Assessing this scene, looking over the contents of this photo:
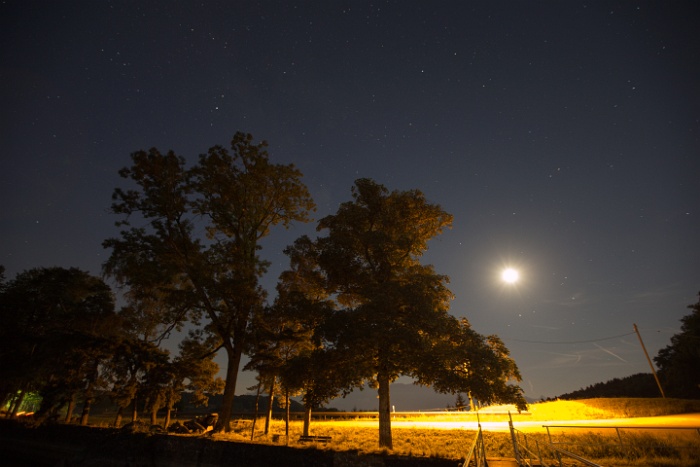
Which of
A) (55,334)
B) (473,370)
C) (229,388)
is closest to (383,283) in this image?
(473,370)

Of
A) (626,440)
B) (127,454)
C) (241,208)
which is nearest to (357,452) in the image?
(127,454)

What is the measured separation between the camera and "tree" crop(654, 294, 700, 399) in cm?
4003

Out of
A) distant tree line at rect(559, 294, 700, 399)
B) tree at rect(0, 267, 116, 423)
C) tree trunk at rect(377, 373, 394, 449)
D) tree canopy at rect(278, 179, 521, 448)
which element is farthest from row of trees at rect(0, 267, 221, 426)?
distant tree line at rect(559, 294, 700, 399)

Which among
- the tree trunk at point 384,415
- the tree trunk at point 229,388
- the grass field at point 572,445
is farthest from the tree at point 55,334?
the tree trunk at point 384,415

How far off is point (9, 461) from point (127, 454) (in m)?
10.7

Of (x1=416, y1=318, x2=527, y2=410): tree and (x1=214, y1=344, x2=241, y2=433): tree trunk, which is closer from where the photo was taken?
(x1=416, y1=318, x2=527, y2=410): tree

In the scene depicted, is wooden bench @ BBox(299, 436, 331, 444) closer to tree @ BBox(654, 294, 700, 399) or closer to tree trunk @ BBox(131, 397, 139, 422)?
tree trunk @ BBox(131, 397, 139, 422)

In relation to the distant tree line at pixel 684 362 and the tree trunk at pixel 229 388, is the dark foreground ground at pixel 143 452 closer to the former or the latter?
the tree trunk at pixel 229 388

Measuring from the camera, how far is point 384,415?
14930 millimetres

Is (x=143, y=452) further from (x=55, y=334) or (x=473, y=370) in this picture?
(x=473, y=370)

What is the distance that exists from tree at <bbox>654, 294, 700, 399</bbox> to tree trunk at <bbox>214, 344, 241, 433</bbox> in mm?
51106

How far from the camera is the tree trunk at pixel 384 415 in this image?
46.6ft

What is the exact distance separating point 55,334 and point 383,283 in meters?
18.8

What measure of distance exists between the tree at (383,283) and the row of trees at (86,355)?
35.3 ft
